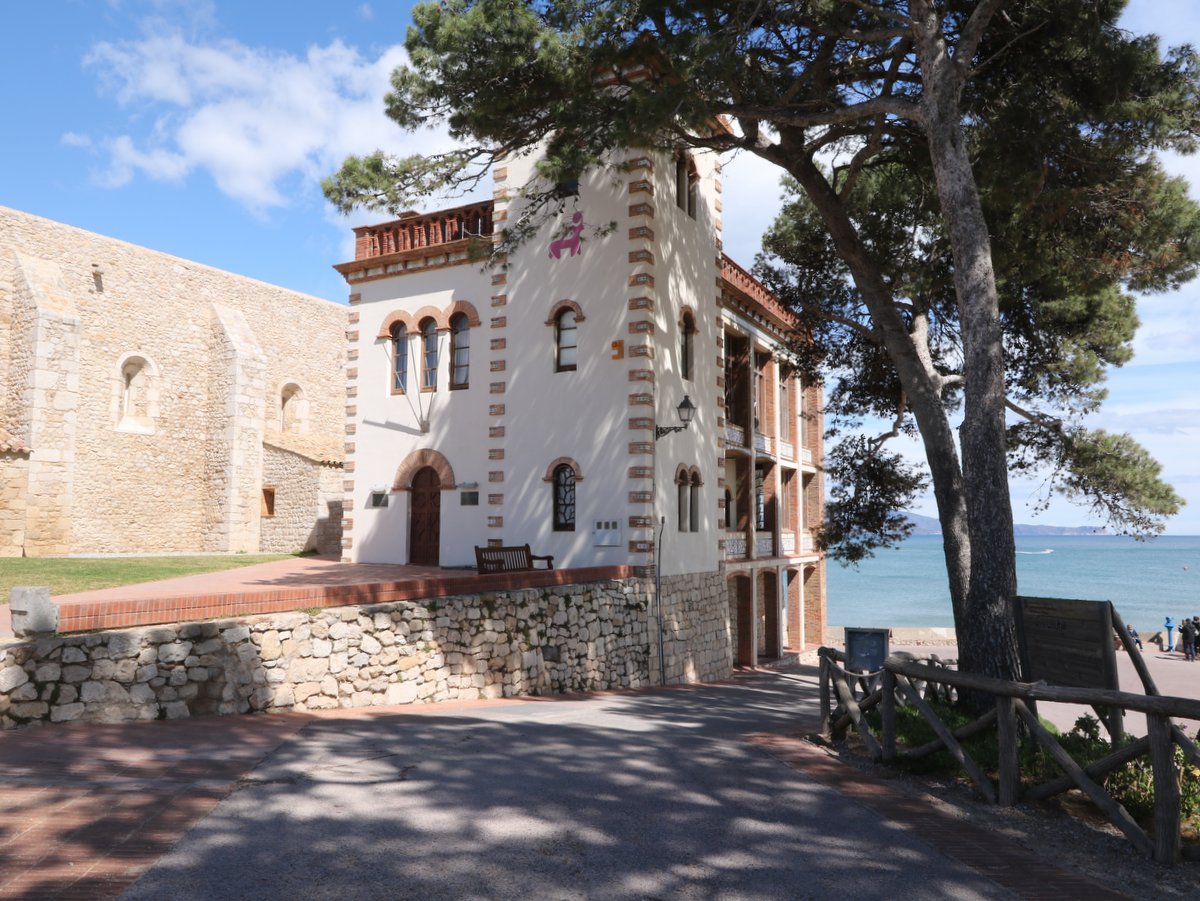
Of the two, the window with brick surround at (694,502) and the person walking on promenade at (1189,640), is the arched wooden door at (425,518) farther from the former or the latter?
the person walking on promenade at (1189,640)

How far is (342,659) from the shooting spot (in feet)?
31.9

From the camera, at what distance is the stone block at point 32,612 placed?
7.34m

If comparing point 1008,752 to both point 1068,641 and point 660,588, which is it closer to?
point 1068,641

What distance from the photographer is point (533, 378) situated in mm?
16812

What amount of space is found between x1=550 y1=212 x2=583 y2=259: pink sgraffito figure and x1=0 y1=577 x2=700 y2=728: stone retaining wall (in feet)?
21.7

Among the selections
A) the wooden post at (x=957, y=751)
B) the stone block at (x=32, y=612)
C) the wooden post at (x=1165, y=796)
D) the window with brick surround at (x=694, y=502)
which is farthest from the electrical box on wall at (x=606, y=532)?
the wooden post at (x=1165, y=796)

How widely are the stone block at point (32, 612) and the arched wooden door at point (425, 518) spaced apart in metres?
11.1

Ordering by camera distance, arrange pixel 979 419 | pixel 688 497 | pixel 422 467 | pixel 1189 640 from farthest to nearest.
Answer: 1. pixel 1189 640
2. pixel 422 467
3. pixel 688 497
4. pixel 979 419

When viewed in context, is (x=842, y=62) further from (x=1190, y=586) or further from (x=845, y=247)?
(x=1190, y=586)

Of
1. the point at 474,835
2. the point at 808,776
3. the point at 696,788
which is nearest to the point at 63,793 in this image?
the point at 474,835

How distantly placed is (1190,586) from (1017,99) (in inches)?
4479

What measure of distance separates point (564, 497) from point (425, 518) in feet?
13.5

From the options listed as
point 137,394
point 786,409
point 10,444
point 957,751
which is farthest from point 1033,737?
point 137,394

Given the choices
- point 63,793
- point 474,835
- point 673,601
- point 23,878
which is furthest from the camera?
point 673,601
